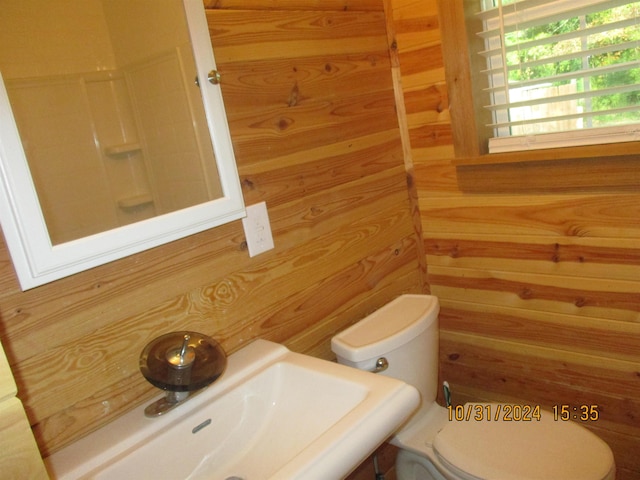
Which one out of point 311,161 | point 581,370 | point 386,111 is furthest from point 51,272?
point 581,370

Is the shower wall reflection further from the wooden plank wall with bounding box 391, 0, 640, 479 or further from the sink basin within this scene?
the wooden plank wall with bounding box 391, 0, 640, 479

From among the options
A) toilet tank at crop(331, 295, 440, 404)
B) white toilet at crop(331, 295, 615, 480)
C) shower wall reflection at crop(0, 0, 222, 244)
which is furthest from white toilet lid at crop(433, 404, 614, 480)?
shower wall reflection at crop(0, 0, 222, 244)

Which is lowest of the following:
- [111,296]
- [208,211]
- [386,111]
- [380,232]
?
[380,232]

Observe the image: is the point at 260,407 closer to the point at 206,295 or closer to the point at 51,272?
the point at 206,295

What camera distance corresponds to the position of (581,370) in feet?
5.36

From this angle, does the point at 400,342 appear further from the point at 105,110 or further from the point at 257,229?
the point at 105,110

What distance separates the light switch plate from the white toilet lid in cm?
75

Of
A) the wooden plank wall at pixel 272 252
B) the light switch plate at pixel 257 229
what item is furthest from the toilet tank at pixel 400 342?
the light switch plate at pixel 257 229

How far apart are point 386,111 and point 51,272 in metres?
1.23

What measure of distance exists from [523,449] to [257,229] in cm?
93

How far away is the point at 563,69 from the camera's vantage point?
1471mm

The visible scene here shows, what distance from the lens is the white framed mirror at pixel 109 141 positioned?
2.89 ft

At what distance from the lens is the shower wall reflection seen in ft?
2.99
